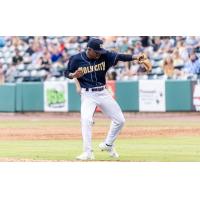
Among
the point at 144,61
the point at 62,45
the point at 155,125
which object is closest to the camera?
the point at 144,61

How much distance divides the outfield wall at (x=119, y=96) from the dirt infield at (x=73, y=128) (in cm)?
20

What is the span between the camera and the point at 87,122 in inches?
379

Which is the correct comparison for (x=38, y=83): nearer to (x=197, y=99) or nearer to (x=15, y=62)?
(x=15, y=62)

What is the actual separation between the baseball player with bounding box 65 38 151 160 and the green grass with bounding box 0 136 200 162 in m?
0.47

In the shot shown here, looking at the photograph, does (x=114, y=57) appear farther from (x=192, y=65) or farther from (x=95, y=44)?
(x=192, y=65)

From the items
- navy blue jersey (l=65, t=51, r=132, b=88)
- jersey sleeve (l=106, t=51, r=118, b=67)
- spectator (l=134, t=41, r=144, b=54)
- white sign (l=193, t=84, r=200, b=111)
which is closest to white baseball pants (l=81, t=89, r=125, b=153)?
navy blue jersey (l=65, t=51, r=132, b=88)

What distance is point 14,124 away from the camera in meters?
19.0

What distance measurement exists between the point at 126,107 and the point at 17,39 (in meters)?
5.91

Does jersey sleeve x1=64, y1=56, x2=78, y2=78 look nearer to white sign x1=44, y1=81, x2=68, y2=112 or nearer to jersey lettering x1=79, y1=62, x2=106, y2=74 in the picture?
jersey lettering x1=79, y1=62, x2=106, y2=74

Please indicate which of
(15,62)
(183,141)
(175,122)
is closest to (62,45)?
(15,62)

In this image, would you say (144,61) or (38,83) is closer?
(144,61)

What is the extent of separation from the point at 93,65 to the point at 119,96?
11.7 m

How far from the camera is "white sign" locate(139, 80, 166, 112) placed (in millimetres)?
20766

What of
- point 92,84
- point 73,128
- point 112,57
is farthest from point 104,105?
point 73,128
